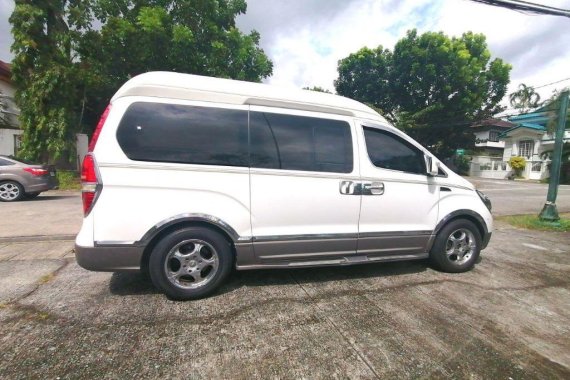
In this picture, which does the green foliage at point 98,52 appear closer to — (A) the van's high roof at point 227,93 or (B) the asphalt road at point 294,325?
(B) the asphalt road at point 294,325

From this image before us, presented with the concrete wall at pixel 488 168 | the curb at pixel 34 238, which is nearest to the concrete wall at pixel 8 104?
the curb at pixel 34 238

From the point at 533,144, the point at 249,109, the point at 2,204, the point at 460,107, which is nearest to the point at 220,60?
the point at 2,204

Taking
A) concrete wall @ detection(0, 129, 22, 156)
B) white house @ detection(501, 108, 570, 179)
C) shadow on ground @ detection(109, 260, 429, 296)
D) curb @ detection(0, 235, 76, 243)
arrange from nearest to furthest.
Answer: shadow on ground @ detection(109, 260, 429, 296), curb @ detection(0, 235, 76, 243), concrete wall @ detection(0, 129, 22, 156), white house @ detection(501, 108, 570, 179)

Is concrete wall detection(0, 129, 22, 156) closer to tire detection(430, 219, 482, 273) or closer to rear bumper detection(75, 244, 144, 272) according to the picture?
rear bumper detection(75, 244, 144, 272)

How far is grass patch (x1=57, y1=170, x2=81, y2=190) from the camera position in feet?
39.5

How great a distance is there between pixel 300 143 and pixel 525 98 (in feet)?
90.3

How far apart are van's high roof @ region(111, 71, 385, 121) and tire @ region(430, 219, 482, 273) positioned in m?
1.85

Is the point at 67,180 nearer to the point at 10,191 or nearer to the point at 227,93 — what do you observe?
the point at 10,191

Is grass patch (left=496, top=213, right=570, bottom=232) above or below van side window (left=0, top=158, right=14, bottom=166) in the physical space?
below

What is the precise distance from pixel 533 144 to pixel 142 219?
40.0 metres

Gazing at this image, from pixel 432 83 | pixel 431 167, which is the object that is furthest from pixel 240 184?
pixel 432 83

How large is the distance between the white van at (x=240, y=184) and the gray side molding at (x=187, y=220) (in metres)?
0.01

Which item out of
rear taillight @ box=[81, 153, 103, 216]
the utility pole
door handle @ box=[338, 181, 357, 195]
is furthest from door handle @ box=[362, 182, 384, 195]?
the utility pole

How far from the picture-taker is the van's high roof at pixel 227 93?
287 cm
